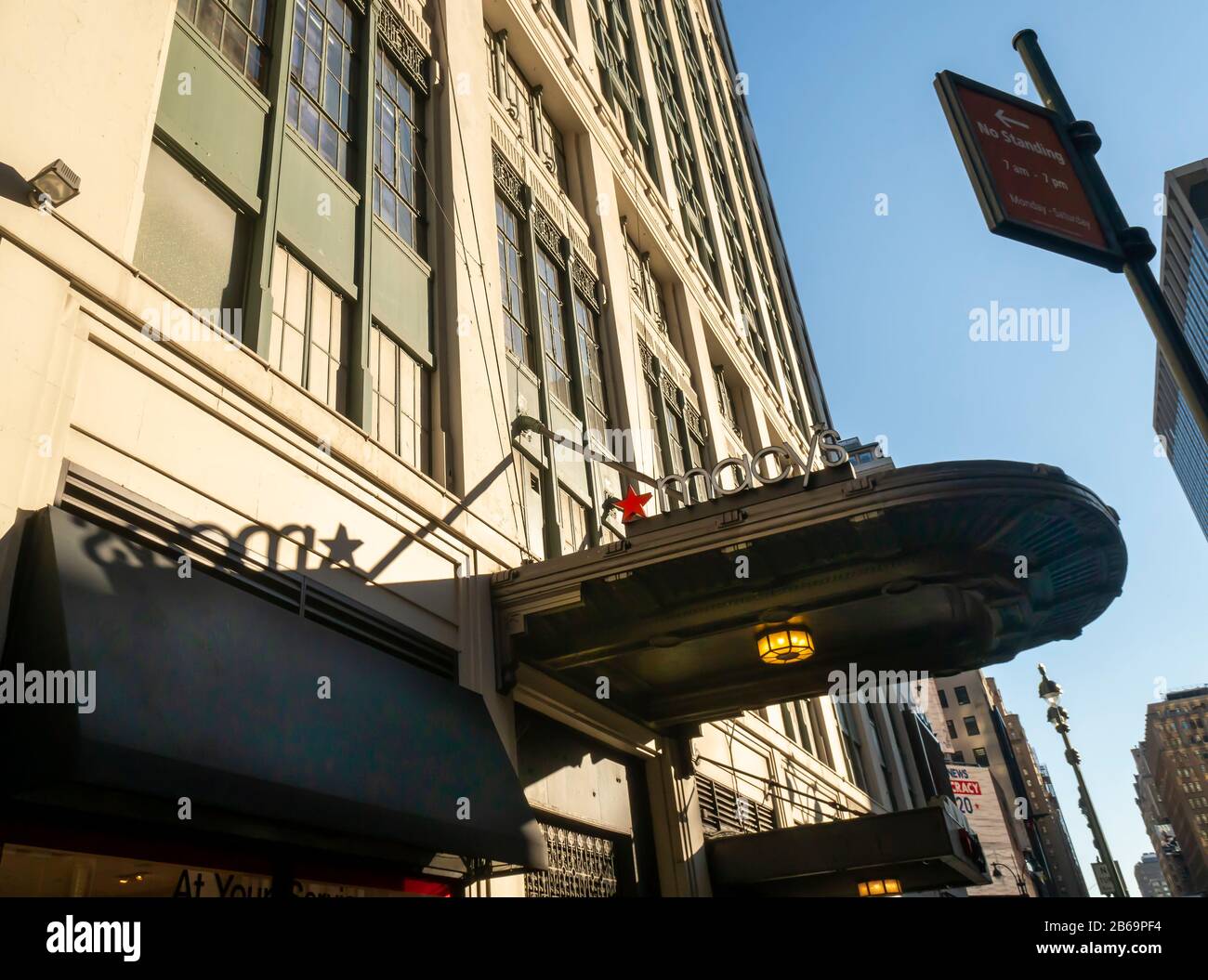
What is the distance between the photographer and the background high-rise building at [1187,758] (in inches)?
6501

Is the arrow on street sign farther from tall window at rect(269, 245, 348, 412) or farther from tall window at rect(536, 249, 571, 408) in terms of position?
tall window at rect(536, 249, 571, 408)

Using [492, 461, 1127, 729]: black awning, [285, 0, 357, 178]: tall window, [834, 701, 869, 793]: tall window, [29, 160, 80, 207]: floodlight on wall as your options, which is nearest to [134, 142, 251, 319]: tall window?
[29, 160, 80, 207]: floodlight on wall

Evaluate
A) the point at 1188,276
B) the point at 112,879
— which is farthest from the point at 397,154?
the point at 1188,276

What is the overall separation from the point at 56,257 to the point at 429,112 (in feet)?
29.2

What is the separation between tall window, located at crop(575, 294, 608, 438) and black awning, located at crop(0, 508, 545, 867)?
8878mm

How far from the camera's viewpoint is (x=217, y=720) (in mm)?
5703

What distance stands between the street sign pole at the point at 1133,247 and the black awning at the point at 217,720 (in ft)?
19.3

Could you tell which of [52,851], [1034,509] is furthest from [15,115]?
[1034,509]

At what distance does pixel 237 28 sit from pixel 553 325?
7.23 meters

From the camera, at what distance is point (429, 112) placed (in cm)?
1403

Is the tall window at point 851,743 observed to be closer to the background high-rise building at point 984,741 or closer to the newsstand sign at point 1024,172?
the newsstand sign at point 1024,172

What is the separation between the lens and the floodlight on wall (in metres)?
6.30

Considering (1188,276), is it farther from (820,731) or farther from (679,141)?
(820,731)
